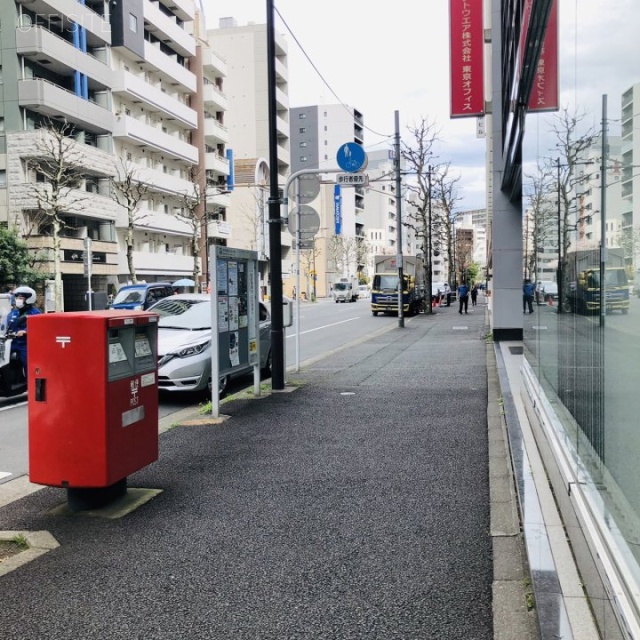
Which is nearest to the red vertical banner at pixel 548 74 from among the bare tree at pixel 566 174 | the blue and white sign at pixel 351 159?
the bare tree at pixel 566 174

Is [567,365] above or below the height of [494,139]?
below

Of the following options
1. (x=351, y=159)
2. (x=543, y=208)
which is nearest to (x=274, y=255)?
(x=351, y=159)

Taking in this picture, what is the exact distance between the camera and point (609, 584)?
105 inches

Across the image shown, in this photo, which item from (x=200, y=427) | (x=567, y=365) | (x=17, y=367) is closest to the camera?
(x=567, y=365)

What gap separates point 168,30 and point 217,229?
1525 cm

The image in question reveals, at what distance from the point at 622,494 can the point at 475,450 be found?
149 inches

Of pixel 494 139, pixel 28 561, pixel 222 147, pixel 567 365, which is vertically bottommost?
pixel 28 561

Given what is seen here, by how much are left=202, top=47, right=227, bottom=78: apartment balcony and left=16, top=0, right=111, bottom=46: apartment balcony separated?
14.9 metres

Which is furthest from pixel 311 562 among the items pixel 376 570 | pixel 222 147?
pixel 222 147

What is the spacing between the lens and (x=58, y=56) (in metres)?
37.9

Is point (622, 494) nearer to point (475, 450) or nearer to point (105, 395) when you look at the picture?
point (105, 395)

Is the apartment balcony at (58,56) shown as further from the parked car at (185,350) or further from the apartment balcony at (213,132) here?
the parked car at (185,350)

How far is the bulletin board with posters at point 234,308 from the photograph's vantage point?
8.29 meters

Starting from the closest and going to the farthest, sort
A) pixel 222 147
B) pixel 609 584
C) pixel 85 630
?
pixel 609 584, pixel 85 630, pixel 222 147
